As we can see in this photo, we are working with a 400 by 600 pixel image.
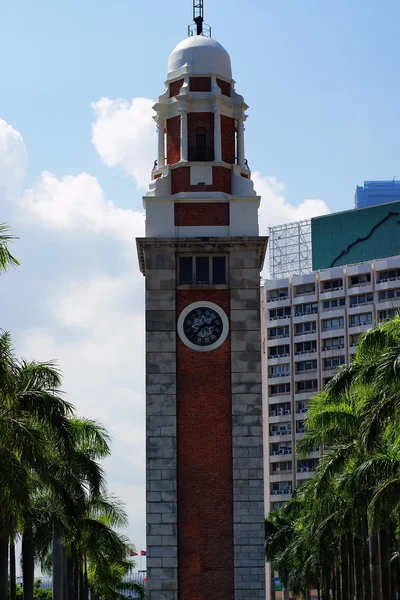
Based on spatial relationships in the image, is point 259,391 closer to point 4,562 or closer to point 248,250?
point 248,250

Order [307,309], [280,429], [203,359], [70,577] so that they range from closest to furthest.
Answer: [203,359]
[70,577]
[280,429]
[307,309]

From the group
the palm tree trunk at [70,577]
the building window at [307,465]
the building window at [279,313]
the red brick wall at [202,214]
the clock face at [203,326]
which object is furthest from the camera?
the building window at [279,313]

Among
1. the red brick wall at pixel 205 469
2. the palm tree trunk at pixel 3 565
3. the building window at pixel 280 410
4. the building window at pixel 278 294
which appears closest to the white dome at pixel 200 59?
the red brick wall at pixel 205 469

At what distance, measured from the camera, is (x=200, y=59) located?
55.6 m

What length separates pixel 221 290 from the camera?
5175 centimetres

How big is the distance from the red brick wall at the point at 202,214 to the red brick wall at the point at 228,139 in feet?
8.55

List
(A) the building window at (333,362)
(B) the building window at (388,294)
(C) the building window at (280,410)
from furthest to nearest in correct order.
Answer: (C) the building window at (280,410)
(A) the building window at (333,362)
(B) the building window at (388,294)

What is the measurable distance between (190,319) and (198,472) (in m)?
6.04

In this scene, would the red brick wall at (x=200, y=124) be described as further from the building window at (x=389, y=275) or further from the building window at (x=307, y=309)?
the building window at (x=307, y=309)

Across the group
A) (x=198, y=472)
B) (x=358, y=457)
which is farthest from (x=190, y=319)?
(x=358, y=457)

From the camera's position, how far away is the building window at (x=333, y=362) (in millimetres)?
123188

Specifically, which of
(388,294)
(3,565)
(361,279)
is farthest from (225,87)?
(361,279)

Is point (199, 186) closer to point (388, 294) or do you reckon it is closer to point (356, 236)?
point (388, 294)

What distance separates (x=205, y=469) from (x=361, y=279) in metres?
75.2
